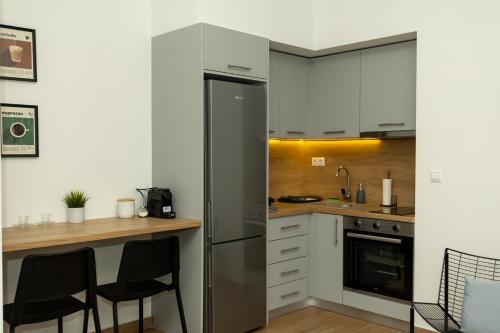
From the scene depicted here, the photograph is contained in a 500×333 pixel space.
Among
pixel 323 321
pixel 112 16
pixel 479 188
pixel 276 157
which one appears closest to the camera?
pixel 479 188

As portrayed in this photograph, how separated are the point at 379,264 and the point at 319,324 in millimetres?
678

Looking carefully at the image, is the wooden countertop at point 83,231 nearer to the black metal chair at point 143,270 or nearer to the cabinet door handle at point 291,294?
the black metal chair at point 143,270

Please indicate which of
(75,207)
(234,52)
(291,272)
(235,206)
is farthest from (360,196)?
(75,207)

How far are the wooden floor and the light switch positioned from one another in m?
1.21

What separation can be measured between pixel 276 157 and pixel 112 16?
2013 millimetres

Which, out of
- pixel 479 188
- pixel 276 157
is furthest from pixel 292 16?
pixel 479 188

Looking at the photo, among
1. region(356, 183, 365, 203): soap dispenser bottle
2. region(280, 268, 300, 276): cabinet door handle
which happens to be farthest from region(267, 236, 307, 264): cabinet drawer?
region(356, 183, 365, 203): soap dispenser bottle

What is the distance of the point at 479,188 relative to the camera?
3.43 metres

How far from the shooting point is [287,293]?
423 centimetres

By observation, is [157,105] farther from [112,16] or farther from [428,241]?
[428,241]

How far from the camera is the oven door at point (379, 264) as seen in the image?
3826 millimetres

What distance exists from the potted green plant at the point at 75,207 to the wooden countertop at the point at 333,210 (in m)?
1.43

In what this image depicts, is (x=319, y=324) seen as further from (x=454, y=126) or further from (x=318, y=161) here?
(x=454, y=126)

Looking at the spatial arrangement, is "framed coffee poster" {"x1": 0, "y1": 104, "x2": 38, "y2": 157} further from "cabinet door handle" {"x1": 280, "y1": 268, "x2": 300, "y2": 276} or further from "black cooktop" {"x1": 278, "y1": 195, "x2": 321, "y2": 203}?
"black cooktop" {"x1": 278, "y1": 195, "x2": 321, "y2": 203}
